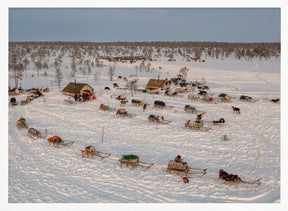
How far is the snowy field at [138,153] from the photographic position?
1056 cm

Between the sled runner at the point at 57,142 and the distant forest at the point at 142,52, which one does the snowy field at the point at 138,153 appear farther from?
the distant forest at the point at 142,52

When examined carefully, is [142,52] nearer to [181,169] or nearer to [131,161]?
[131,161]

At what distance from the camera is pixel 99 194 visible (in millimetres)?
10367

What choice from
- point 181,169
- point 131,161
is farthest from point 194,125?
point 131,161

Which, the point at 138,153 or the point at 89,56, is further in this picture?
the point at 89,56

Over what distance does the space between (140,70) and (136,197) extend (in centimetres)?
4928

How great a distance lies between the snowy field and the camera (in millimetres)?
10562

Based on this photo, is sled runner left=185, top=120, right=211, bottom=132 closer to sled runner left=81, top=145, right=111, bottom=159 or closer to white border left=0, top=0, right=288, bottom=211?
sled runner left=81, top=145, right=111, bottom=159

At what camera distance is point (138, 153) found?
15297 mm

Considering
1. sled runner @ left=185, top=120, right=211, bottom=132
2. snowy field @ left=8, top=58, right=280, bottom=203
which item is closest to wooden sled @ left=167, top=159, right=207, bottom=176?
snowy field @ left=8, top=58, right=280, bottom=203

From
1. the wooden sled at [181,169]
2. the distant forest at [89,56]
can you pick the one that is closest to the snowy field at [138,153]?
the wooden sled at [181,169]
